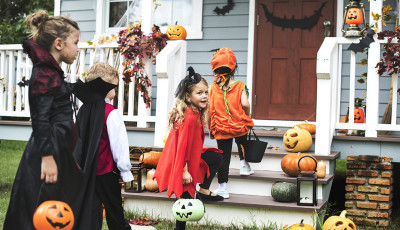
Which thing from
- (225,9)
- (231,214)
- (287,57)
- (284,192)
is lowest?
(231,214)

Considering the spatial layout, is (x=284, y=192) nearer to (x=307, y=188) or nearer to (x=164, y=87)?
(x=307, y=188)

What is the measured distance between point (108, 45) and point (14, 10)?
1505 centimetres

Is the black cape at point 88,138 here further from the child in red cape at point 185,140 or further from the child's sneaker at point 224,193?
the child's sneaker at point 224,193

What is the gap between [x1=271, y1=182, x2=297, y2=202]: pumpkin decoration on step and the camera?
14.7ft

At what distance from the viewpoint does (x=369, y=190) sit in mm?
5172

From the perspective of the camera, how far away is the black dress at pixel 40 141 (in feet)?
8.55

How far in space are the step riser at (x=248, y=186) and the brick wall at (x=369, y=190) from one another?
955 millimetres

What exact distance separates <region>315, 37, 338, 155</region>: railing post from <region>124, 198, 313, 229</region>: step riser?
3.24 feet

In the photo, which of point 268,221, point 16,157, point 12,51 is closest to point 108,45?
point 12,51

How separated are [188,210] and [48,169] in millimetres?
1536

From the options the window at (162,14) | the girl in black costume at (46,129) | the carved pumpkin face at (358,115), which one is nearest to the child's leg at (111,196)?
the girl in black costume at (46,129)

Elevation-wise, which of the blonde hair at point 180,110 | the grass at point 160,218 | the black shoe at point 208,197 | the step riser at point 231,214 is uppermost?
the blonde hair at point 180,110

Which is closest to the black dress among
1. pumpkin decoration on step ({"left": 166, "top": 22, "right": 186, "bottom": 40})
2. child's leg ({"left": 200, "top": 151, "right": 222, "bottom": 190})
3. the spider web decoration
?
child's leg ({"left": 200, "top": 151, "right": 222, "bottom": 190})

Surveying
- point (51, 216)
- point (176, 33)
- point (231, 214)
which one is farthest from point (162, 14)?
point (51, 216)
